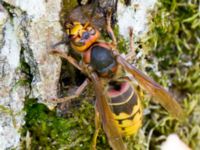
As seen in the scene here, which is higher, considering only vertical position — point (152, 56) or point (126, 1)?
point (126, 1)

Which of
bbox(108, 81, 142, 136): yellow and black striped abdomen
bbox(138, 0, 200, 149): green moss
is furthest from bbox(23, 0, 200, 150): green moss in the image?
bbox(108, 81, 142, 136): yellow and black striped abdomen

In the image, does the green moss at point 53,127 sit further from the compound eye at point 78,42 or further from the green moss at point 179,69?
the green moss at point 179,69

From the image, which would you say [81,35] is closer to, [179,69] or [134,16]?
[134,16]

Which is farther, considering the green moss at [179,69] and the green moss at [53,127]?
the green moss at [179,69]

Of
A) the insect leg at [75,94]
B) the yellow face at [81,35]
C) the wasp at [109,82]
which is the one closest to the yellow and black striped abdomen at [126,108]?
the wasp at [109,82]

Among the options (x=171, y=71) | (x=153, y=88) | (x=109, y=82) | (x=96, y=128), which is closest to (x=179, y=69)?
(x=171, y=71)

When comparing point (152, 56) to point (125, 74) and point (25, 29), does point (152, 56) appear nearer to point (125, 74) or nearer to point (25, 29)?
point (125, 74)

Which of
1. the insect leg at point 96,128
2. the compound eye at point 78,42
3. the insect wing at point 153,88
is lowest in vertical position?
the insect leg at point 96,128

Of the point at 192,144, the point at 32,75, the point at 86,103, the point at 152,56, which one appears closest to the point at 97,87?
the point at 86,103
